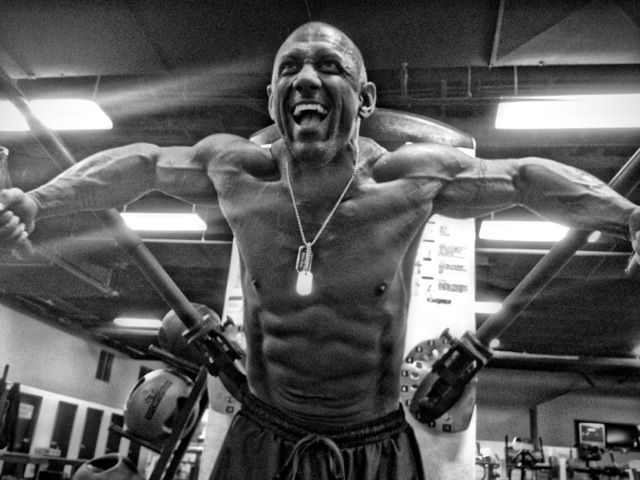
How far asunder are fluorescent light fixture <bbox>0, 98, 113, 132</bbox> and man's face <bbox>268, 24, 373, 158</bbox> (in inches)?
128

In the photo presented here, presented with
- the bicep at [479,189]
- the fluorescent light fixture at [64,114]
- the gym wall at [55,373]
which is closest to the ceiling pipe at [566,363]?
the bicep at [479,189]

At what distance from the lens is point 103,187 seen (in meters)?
1.56

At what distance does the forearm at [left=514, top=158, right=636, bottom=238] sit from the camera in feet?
4.50

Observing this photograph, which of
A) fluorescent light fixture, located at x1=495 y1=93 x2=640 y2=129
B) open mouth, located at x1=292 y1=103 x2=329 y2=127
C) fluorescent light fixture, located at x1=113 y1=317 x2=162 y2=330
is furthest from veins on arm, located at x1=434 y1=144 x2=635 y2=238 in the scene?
fluorescent light fixture, located at x1=113 y1=317 x2=162 y2=330

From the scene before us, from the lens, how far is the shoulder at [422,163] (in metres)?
1.60

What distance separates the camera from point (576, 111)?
407 cm

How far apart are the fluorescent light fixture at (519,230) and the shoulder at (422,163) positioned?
4.17 meters

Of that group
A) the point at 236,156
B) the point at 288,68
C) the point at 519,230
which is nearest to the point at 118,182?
the point at 236,156

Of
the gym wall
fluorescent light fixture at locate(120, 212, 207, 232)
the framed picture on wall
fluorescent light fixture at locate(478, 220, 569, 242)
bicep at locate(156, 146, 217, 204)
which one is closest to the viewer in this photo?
bicep at locate(156, 146, 217, 204)

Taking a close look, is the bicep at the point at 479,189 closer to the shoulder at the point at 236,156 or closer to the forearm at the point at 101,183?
the shoulder at the point at 236,156

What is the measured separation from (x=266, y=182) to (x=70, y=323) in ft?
35.6

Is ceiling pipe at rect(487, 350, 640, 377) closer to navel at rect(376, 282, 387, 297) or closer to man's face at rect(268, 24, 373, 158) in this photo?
navel at rect(376, 282, 387, 297)

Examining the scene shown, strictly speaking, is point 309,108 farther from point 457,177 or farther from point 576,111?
point 576,111

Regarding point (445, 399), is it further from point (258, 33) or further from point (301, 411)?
point (258, 33)
